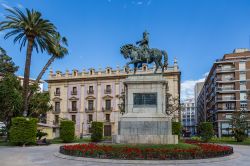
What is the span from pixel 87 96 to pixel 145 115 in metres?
55.3

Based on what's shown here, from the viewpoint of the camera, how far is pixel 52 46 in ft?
136

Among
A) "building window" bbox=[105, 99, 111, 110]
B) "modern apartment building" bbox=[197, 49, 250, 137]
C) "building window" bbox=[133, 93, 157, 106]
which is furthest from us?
"modern apartment building" bbox=[197, 49, 250, 137]

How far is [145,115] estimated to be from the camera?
20312mm

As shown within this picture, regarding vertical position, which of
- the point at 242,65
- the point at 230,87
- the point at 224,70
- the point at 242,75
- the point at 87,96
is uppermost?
the point at 242,65

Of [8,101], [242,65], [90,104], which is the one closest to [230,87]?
[242,65]

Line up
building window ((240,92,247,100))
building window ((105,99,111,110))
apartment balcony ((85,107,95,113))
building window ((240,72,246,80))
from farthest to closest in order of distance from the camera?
building window ((240,72,246,80)), building window ((240,92,247,100)), apartment balcony ((85,107,95,113)), building window ((105,99,111,110))

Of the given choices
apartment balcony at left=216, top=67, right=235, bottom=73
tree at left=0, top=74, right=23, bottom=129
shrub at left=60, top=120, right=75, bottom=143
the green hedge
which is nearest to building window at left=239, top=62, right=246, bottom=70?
→ apartment balcony at left=216, top=67, right=235, bottom=73

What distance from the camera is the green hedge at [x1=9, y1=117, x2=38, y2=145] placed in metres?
29.5

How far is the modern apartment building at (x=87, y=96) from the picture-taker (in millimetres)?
71312

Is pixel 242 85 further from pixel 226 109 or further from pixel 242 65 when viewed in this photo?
pixel 226 109

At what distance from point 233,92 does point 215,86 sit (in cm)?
597

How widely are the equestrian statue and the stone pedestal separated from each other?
61.8 inches

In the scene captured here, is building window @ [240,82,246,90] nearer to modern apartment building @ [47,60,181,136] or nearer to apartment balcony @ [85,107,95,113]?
modern apartment building @ [47,60,181,136]

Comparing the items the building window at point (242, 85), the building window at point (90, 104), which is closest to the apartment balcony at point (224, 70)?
the building window at point (242, 85)
